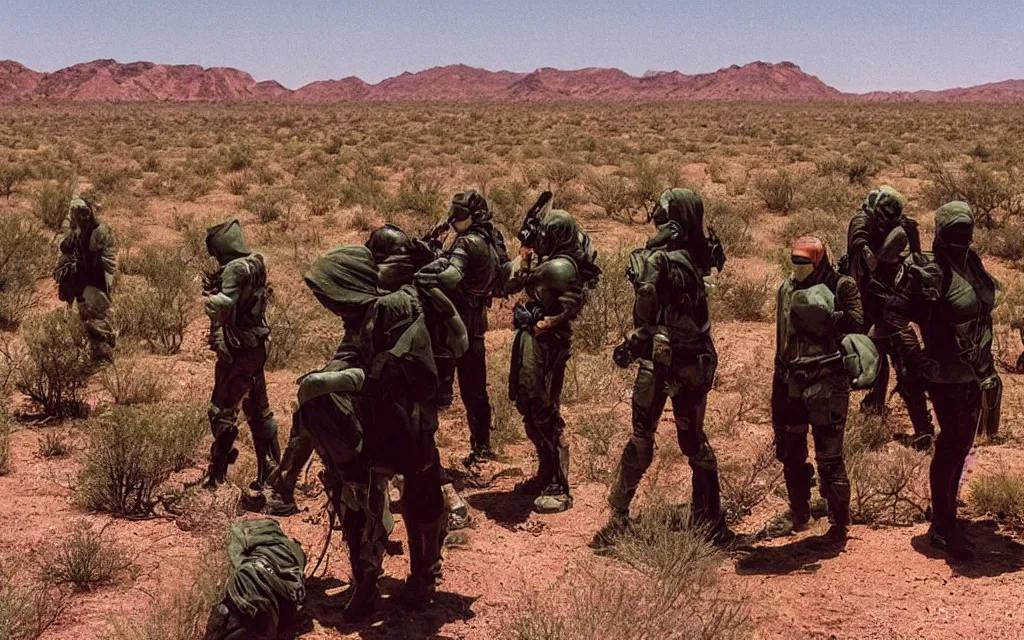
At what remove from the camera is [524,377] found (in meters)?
5.64

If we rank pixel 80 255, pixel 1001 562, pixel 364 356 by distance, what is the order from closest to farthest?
pixel 364 356
pixel 1001 562
pixel 80 255

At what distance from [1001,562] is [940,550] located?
1.12 ft

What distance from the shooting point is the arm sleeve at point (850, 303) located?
468 centimetres

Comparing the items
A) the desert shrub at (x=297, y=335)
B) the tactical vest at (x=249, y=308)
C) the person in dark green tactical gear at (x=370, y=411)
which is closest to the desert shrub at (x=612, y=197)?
the desert shrub at (x=297, y=335)

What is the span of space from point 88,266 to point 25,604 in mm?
4746

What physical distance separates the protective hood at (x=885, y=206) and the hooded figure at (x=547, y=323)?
256 cm

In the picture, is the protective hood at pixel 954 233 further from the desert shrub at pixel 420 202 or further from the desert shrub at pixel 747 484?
the desert shrub at pixel 420 202

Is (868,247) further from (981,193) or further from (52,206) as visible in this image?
(52,206)

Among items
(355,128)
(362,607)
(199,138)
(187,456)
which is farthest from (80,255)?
(355,128)

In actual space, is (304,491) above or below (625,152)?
below

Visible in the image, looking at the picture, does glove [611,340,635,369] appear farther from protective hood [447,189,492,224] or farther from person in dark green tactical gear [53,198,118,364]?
person in dark green tactical gear [53,198,118,364]

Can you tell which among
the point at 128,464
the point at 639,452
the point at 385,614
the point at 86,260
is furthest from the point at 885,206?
the point at 86,260

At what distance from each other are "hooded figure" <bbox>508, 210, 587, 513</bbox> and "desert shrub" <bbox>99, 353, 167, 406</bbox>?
4272 mm

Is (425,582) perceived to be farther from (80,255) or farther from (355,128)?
(355,128)
